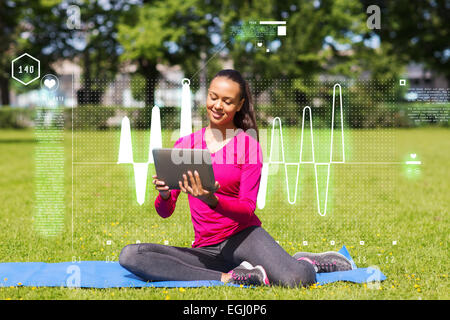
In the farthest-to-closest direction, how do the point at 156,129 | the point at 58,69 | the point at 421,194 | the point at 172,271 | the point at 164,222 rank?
the point at 58,69 < the point at 421,194 < the point at 164,222 < the point at 156,129 < the point at 172,271

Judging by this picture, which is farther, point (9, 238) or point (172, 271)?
point (9, 238)

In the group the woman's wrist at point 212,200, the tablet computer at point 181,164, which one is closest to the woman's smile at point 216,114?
the tablet computer at point 181,164

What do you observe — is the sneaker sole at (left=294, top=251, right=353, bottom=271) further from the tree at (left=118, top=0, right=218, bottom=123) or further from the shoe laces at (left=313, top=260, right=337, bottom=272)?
the tree at (left=118, top=0, right=218, bottom=123)

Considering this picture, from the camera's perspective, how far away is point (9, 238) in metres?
6.29

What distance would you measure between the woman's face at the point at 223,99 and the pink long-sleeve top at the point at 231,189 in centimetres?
21

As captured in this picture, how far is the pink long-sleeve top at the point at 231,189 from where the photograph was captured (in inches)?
163

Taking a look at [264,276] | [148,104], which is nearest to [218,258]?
[264,276]

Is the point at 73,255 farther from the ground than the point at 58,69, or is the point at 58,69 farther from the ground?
the point at 58,69

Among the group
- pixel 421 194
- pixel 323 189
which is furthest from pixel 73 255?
pixel 421 194

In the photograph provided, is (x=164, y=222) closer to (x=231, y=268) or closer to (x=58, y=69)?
(x=231, y=268)

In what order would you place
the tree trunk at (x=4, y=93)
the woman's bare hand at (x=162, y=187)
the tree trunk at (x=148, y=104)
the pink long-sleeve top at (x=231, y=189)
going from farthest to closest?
the tree trunk at (x=4, y=93), the tree trunk at (x=148, y=104), the pink long-sleeve top at (x=231, y=189), the woman's bare hand at (x=162, y=187)

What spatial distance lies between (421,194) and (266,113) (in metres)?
4.18

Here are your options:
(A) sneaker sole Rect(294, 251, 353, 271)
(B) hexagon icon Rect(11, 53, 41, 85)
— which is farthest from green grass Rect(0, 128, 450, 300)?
(B) hexagon icon Rect(11, 53, 41, 85)
